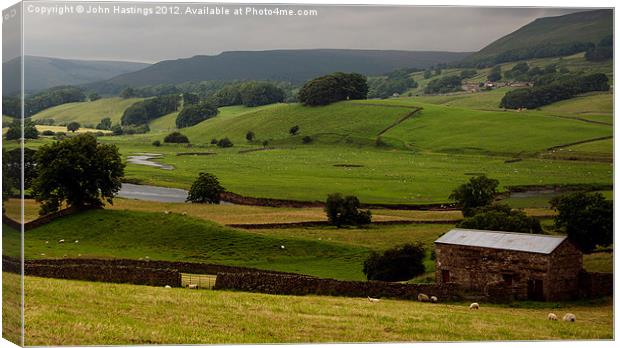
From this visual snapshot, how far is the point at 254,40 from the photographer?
22391 millimetres

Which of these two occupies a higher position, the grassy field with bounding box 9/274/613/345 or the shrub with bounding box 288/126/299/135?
the shrub with bounding box 288/126/299/135

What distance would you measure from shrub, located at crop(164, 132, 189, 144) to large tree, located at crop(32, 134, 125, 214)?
68.5 inches

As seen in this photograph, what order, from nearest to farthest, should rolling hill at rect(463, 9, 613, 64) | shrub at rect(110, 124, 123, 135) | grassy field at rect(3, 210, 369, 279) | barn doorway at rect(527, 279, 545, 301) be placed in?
rolling hill at rect(463, 9, 613, 64) → barn doorway at rect(527, 279, 545, 301) → shrub at rect(110, 124, 123, 135) → grassy field at rect(3, 210, 369, 279)

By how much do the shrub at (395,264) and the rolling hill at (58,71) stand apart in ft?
23.7

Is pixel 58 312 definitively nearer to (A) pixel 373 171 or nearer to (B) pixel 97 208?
(B) pixel 97 208

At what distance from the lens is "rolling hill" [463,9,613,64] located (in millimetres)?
22094

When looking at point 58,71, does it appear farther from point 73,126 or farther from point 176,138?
point 176,138

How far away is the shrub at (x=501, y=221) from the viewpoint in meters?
24.5

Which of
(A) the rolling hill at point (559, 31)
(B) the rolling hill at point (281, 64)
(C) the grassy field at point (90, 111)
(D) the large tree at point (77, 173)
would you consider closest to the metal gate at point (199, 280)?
(D) the large tree at point (77, 173)

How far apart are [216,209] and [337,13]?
5961 millimetres

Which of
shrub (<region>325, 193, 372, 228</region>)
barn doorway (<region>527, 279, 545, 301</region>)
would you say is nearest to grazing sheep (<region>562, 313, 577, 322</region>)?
barn doorway (<region>527, 279, 545, 301</region>)

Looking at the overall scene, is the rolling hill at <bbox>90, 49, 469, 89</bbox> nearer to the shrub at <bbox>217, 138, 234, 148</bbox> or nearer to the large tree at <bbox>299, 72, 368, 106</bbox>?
the large tree at <bbox>299, 72, 368, 106</bbox>

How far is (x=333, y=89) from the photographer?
81.6 feet

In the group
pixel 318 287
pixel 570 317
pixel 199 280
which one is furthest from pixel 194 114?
pixel 570 317
